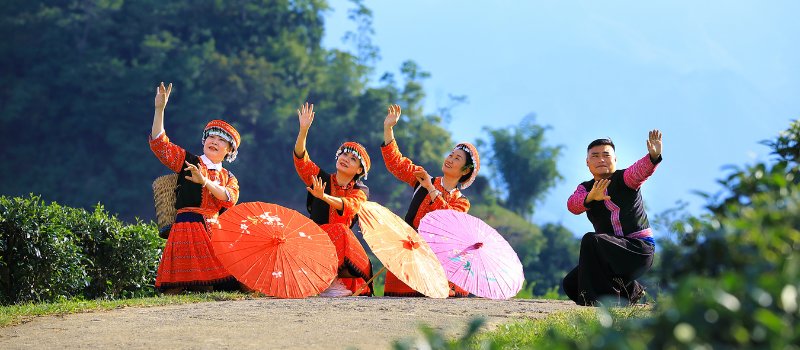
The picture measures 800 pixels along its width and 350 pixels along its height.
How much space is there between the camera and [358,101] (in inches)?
2196

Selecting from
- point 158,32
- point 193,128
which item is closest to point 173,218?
point 193,128

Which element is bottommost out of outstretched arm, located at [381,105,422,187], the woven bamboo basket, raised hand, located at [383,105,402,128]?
the woven bamboo basket

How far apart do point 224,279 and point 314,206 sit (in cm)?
97

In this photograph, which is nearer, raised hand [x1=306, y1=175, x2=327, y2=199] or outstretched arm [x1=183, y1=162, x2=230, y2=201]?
outstretched arm [x1=183, y1=162, x2=230, y2=201]

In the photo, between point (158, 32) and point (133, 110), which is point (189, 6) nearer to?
→ point (158, 32)

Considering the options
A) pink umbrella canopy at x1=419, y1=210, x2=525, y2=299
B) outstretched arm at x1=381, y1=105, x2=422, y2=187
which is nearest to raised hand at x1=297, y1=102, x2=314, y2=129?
outstretched arm at x1=381, y1=105, x2=422, y2=187

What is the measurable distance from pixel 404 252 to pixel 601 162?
1600 mm

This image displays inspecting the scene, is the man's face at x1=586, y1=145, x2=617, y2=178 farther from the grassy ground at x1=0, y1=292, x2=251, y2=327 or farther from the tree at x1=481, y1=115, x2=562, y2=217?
the tree at x1=481, y1=115, x2=562, y2=217

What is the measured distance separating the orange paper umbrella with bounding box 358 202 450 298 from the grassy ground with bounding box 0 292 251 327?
115cm

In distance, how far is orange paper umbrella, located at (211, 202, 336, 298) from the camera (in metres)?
8.77

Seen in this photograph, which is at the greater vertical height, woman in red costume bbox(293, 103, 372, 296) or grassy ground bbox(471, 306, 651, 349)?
woman in red costume bbox(293, 103, 372, 296)

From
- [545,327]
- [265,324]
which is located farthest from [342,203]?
[545,327]

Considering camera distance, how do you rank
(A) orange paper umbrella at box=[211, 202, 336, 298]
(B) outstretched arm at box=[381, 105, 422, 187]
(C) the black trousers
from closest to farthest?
(C) the black trousers
(A) orange paper umbrella at box=[211, 202, 336, 298]
(B) outstretched arm at box=[381, 105, 422, 187]

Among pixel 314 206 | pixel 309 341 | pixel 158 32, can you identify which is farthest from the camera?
pixel 158 32
